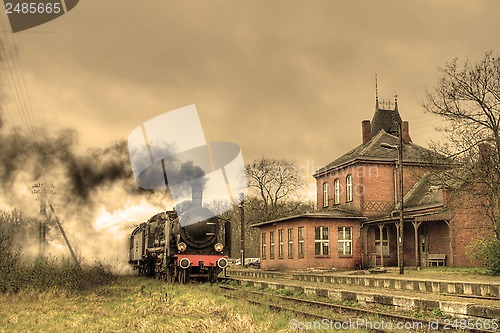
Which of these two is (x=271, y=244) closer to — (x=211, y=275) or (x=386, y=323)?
(x=211, y=275)

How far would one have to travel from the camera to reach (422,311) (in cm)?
1127

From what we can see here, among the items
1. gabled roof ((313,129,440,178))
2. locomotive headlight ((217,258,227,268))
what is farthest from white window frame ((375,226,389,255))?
locomotive headlight ((217,258,227,268))

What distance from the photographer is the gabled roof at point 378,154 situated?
3472 cm

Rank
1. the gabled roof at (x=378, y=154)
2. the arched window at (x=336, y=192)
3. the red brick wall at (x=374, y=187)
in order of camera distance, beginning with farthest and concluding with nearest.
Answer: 1. the arched window at (x=336, y=192)
2. the gabled roof at (x=378, y=154)
3. the red brick wall at (x=374, y=187)

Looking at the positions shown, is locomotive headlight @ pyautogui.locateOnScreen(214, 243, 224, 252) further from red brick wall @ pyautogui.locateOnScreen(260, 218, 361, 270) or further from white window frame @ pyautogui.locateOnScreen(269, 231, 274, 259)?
white window frame @ pyautogui.locateOnScreen(269, 231, 274, 259)

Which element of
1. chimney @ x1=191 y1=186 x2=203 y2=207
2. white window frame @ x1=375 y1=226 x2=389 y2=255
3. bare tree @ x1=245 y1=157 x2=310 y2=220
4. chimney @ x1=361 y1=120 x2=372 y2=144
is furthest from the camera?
bare tree @ x1=245 y1=157 x2=310 y2=220

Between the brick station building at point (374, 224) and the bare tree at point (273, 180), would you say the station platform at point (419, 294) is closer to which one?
the brick station building at point (374, 224)

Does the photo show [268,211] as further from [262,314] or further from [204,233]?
[262,314]

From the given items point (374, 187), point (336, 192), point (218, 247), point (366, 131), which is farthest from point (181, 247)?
point (366, 131)

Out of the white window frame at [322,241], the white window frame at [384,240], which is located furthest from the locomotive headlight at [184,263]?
the white window frame at [384,240]

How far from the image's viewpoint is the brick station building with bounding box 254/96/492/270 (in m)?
27.1

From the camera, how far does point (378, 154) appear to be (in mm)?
35406

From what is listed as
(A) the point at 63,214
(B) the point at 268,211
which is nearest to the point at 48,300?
(A) the point at 63,214

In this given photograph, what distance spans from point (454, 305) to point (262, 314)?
401 cm
